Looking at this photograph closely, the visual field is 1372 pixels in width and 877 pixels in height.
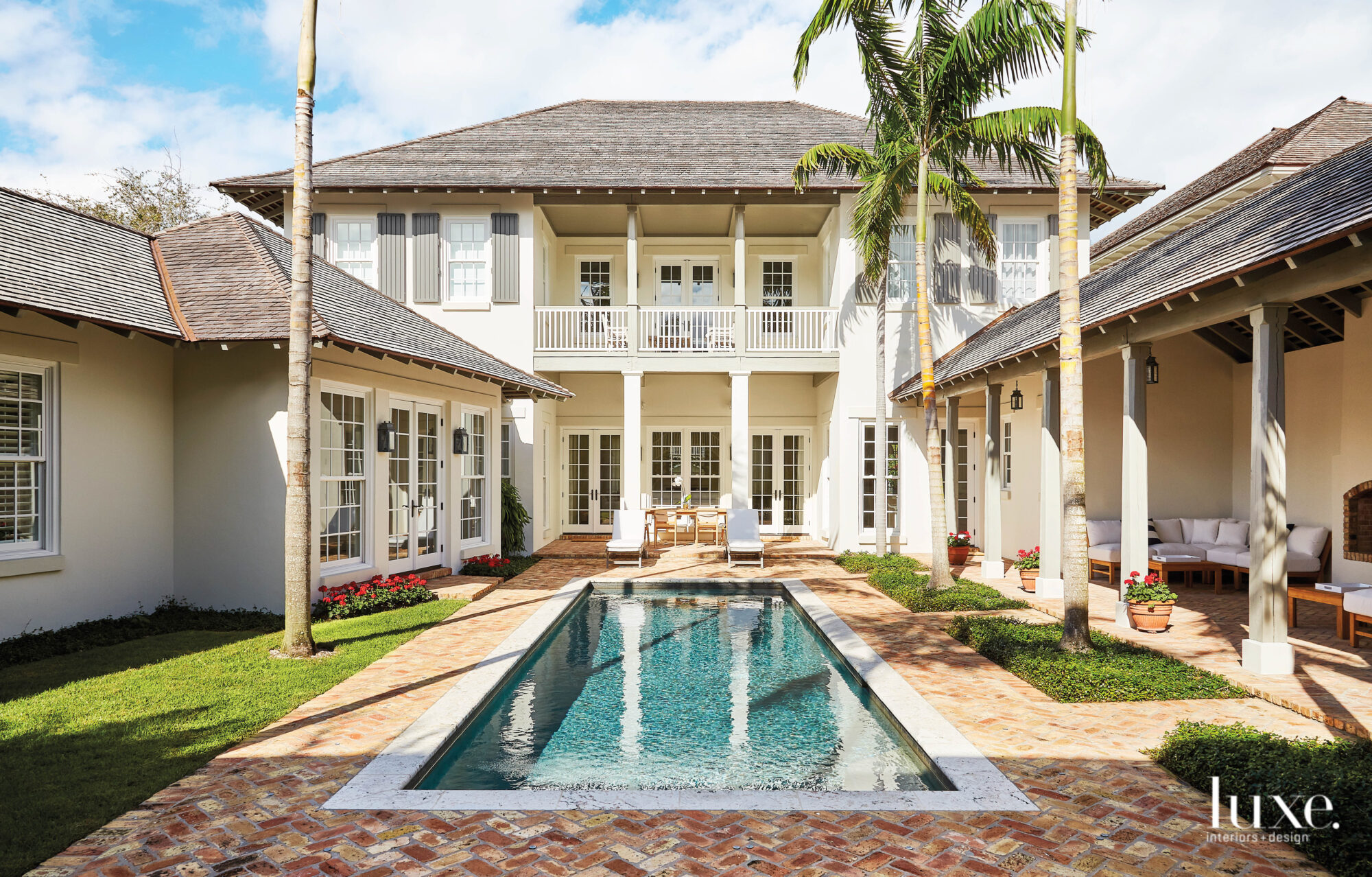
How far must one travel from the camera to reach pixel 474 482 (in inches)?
496

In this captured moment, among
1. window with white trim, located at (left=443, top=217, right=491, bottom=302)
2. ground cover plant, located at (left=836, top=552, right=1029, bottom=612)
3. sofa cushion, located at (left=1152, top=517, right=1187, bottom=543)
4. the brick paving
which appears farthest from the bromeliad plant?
sofa cushion, located at (left=1152, top=517, right=1187, bottom=543)

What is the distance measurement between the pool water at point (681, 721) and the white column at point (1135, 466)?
3319 mm

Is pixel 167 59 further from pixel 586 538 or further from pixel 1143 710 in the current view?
pixel 1143 710

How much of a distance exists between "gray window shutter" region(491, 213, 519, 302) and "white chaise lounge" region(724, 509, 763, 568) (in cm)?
599

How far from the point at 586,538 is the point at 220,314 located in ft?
33.3

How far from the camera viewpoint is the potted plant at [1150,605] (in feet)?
24.2

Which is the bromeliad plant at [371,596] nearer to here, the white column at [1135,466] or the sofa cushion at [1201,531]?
the white column at [1135,466]

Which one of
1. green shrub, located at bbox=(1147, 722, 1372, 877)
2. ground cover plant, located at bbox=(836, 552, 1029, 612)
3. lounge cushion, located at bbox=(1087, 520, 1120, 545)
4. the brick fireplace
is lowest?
ground cover plant, located at bbox=(836, 552, 1029, 612)

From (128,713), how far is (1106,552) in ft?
37.0

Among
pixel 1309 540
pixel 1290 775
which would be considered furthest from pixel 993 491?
pixel 1290 775

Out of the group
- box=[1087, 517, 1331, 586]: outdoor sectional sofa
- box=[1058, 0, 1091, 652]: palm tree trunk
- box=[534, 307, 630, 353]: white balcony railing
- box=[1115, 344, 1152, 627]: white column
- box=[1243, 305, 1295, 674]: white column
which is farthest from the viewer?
box=[534, 307, 630, 353]: white balcony railing

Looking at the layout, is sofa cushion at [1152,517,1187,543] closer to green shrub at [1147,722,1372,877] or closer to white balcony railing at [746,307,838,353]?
white balcony railing at [746,307,838,353]

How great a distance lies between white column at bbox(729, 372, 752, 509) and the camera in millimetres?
14492

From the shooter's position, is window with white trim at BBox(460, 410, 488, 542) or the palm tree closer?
the palm tree
